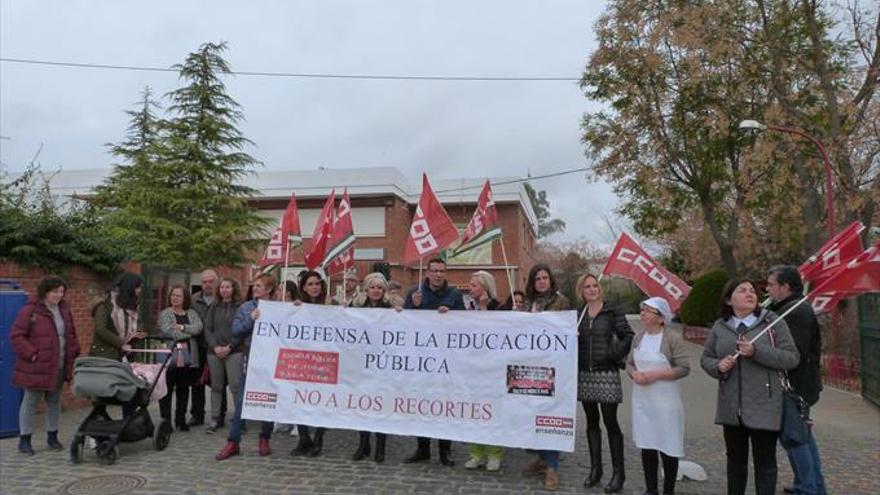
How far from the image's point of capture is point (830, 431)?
8.95 m

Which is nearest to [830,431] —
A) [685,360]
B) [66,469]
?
[685,360]

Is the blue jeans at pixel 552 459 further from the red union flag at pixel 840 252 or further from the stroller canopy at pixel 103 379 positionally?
the stroller canopy at pixel 103 379

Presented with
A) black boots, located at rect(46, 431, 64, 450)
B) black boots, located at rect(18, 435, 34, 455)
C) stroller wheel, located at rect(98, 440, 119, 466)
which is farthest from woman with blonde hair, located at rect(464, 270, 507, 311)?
black boots, located at rect(18, 435, 34, 455)

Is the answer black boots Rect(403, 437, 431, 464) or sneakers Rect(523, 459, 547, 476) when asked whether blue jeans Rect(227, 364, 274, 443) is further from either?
sneakers Rect(523, 459, 547, 476)

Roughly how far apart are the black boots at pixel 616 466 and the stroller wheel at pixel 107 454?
4.85 meters

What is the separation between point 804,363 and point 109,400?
6603 millimetres

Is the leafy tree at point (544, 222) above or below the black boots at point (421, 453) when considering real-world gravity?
above

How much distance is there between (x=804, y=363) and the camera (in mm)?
5199

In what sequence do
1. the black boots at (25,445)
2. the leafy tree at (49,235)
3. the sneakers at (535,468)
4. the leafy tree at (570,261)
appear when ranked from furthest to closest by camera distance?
the leafy tree at (570,261), the leafy tree at (49,235), the black boots at (25,445), the sneakers at (535,468)

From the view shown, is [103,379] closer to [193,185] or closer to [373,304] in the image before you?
[373,304]

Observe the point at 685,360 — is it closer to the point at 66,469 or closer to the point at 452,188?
the point at 66,469

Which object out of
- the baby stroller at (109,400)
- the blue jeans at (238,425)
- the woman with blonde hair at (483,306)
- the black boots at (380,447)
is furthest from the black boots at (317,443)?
the baby stroller at (109,400)

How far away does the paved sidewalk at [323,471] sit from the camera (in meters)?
5.70

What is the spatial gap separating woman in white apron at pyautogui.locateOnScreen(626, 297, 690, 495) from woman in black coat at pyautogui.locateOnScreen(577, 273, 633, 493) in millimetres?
204
